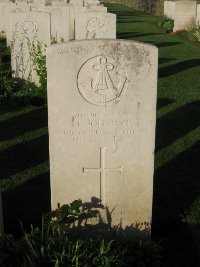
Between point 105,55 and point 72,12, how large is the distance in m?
12.8

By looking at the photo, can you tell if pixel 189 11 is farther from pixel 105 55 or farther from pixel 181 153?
pixel 105 55

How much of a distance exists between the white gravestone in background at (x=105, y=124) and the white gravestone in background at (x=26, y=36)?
5279 millimetres

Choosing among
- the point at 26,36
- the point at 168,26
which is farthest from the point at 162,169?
the point at 168,26

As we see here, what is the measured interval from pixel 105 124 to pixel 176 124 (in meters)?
3.84

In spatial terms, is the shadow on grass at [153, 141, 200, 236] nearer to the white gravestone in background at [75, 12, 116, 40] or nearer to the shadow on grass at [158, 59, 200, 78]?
the white gravestone in background at [75, 12, 116, 40]

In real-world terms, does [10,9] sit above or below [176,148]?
above

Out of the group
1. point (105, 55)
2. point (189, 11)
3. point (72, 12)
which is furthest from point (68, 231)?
point (189, 11)

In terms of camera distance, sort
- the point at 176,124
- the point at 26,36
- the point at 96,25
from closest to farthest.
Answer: the point at 176,124 → the point at 26,36 → the point at 96,25

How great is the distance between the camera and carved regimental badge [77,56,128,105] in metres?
3.76

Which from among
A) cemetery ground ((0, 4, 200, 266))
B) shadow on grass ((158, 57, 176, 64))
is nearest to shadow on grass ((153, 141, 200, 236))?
cemetery ground ((0, 4, 200, 266))

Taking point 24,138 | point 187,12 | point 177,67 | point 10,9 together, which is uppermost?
point 10,9

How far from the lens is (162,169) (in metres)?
5.84

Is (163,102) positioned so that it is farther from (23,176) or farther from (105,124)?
(105,124)

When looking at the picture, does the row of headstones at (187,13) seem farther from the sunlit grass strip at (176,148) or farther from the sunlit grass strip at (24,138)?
the sunlit grass strip at (24,138)
